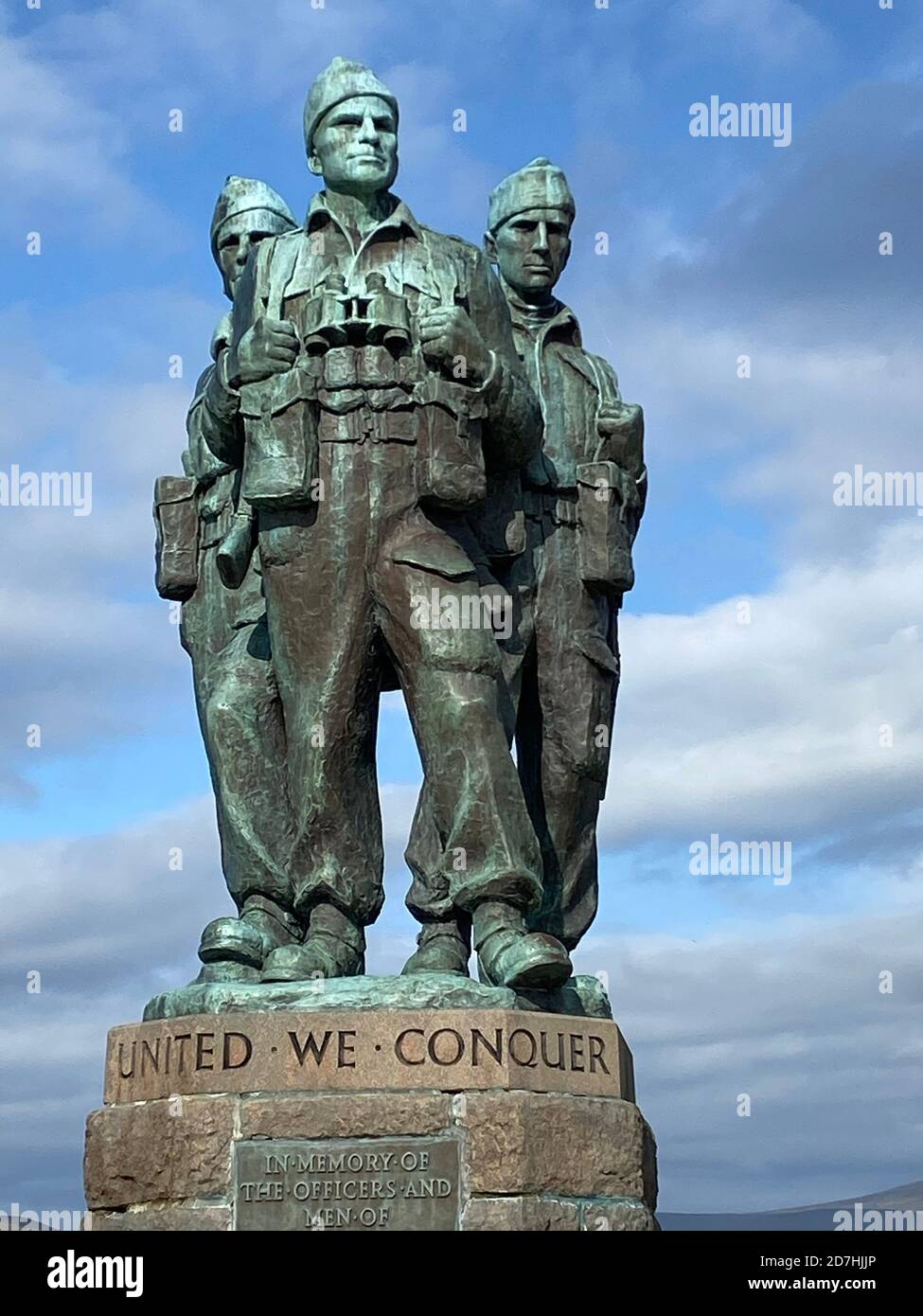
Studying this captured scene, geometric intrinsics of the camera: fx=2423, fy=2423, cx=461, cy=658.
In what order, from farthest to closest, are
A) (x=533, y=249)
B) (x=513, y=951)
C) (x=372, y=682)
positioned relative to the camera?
(x=533, y=249) → (x=372, y=682) → (x=513, y=951)

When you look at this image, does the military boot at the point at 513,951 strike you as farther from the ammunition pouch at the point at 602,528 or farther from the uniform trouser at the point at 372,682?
the ammunition pouch at the point at 602,528

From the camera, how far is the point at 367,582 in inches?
419

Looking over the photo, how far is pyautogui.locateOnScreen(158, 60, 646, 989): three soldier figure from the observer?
1048 cm

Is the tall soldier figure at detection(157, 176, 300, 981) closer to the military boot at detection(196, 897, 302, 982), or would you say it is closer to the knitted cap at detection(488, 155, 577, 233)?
the military boot at detection(196, 897, 302, 982)

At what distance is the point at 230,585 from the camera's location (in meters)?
11.4

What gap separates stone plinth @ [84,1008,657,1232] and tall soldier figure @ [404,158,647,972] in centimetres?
163

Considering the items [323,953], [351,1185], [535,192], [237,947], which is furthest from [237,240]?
[351,1185]

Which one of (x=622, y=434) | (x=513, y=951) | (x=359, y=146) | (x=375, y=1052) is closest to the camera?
(x=375, y=1052)

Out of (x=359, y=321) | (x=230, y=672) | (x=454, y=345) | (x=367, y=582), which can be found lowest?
(x=230, y=672)

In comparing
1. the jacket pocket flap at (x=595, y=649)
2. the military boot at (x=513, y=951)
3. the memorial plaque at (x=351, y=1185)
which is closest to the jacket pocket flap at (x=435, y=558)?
the jacket pocket flap at (x=595, y=649)

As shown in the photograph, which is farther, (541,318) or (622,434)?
(541,318)

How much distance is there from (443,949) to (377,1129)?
48.1 inches

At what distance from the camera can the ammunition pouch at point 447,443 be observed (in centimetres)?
1052

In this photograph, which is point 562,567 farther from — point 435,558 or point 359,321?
point 359,321
